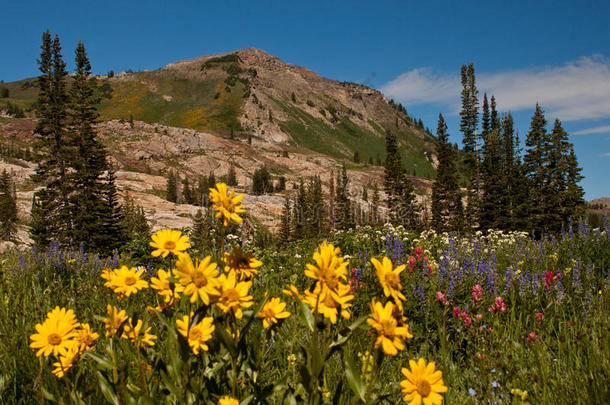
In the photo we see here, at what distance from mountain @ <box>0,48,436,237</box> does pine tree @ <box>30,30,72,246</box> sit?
199cm

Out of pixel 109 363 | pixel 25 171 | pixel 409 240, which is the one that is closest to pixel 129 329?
pixel 109 363

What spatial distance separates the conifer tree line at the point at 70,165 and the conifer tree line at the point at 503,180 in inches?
1207

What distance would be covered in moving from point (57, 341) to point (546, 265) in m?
7.06

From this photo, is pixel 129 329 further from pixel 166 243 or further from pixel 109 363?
pixel 166 243

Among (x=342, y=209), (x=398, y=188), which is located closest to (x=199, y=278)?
(x=398, y=188)

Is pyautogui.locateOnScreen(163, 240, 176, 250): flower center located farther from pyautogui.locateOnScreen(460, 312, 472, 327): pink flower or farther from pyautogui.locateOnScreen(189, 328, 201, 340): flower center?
pyautogui.locateOnScreen(460, 312, 472, 327): pink flower

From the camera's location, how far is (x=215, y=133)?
102 meters

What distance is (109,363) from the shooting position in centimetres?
147

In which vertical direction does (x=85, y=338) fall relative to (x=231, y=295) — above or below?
below

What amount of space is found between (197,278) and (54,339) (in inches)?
33.3

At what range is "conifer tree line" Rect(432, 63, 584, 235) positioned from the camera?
36.2 meters

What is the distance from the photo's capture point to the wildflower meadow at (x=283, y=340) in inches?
47.4

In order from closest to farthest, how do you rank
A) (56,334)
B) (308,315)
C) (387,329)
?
1. (387,329)
2. (308,315)
3. (56,334)

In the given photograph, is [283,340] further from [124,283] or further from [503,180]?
[503,180]
